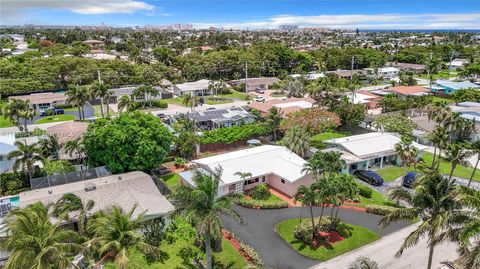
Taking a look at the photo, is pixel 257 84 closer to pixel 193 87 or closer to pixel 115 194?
pixel 193 87

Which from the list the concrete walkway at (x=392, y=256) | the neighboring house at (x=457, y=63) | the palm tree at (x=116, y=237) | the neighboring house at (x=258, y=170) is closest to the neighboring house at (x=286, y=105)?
the neighboring house at (x=258, y=170)

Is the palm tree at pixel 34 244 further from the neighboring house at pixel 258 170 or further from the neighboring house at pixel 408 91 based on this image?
the neighboring house at pixel 408 91

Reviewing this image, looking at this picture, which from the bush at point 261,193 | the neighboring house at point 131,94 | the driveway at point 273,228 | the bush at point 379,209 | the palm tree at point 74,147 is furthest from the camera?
the neighboring house at point 131,94

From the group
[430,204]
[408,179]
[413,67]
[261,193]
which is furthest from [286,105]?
[413,67]

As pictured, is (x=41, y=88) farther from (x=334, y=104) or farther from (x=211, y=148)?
(x=334, y=104)

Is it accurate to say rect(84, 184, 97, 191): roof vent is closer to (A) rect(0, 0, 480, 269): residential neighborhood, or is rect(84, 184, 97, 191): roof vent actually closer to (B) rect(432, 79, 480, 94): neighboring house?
(A) rect(0, 0, 480, 269): residential neighborhood

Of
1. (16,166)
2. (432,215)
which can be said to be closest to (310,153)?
(432,215)
